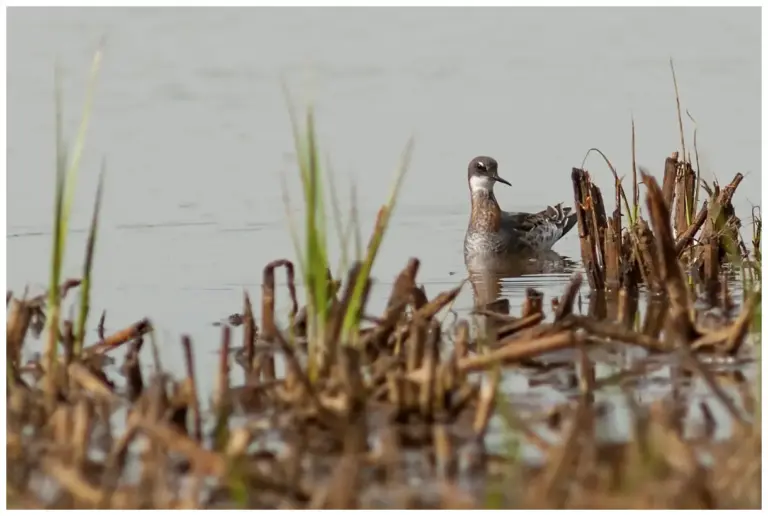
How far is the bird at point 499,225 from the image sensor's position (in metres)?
12.7

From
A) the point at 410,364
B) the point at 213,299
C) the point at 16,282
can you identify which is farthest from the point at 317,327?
the point at 16,282

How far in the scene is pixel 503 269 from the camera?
12.5 m

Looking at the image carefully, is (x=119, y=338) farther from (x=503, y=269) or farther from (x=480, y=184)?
(x=480, y=184)

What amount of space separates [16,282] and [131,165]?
4.10 meters

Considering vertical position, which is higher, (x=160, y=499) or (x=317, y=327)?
(x=317, y=327)

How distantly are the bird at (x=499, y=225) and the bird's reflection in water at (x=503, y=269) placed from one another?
0.31 feet

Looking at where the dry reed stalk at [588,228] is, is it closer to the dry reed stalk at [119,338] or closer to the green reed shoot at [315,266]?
the dry reed stalk at [119,338]

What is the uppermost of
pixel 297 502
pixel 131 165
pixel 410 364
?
pixel 131 165

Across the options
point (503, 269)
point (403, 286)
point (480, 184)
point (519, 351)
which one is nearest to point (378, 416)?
point (519, 351)

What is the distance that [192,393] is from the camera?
5770 mm

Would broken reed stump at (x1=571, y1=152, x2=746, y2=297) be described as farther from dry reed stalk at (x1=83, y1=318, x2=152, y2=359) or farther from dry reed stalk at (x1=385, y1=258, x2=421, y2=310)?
dry reed stalk at (x1=83, y1=318, x2=152, y2=359)

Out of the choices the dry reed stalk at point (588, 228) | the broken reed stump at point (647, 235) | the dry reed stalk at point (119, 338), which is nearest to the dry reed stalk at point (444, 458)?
the dry reed stalk at point (119, 338)

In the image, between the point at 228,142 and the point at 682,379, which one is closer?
the point at 682,379

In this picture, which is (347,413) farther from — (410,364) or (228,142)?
(228,142)
